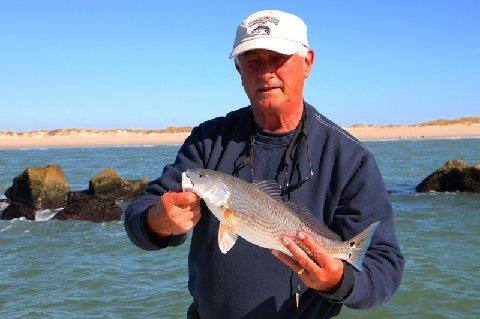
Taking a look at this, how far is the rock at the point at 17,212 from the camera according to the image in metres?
17.4

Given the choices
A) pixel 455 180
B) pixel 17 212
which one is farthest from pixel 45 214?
pixel 455 180

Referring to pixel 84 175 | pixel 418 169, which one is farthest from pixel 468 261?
pixel 84 175

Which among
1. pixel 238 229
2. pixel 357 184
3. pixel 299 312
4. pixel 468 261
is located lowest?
pixel 468 261

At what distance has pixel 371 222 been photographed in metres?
3.23

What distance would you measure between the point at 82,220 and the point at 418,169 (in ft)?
65.8

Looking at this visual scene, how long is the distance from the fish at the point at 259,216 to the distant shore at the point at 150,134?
7145cm

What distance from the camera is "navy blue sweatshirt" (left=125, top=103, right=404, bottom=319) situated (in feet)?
10.7

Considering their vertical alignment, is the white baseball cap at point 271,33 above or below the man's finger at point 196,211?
above

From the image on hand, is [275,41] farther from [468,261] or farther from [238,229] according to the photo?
[468,261]

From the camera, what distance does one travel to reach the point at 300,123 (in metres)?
3.50

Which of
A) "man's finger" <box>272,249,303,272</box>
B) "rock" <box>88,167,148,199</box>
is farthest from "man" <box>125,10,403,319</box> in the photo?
"rock" <box>88,167,148,199</box>

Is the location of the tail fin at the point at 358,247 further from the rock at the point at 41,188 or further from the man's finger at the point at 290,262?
the rock at the point at 41,188

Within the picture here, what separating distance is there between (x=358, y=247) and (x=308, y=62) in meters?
1.22

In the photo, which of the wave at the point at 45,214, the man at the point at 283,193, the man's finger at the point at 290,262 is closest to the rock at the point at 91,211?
the wave at the point at 45,214
